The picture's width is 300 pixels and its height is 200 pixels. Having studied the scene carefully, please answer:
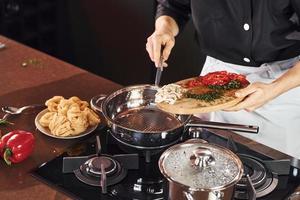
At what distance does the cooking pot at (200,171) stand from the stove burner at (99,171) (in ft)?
0.57

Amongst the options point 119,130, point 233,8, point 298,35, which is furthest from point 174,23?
point 119,130

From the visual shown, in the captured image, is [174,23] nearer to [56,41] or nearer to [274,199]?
[274,199]

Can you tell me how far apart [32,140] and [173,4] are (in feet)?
2.63

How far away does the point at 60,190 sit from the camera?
4.62 feet

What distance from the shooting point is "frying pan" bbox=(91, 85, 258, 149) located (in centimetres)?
150

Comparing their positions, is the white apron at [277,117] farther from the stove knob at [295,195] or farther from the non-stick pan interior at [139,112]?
the stove knob at [295,195]

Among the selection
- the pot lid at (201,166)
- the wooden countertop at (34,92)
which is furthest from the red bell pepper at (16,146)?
the pot lid at (201,166)

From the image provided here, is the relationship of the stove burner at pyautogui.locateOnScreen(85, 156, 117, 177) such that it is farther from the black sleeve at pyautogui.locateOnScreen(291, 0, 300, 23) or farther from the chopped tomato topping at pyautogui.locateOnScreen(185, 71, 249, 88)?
the black sleeve at pyautogui.locateOnScreen(291, 0, 300, 23)

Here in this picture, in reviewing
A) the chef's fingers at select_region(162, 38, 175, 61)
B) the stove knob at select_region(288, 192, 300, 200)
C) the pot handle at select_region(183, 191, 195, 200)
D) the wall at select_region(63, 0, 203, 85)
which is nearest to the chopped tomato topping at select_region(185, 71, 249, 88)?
the chef's fingers at select_region(162, 38, 175, 61)

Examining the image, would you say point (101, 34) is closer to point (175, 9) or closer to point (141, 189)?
point (175, 9)

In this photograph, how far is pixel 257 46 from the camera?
182 centimetres

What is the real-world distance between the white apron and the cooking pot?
500mm

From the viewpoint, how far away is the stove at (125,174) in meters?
1.39

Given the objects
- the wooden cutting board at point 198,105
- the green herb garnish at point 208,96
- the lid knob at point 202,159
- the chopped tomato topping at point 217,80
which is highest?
the chopped tomato topping at point 217,80
